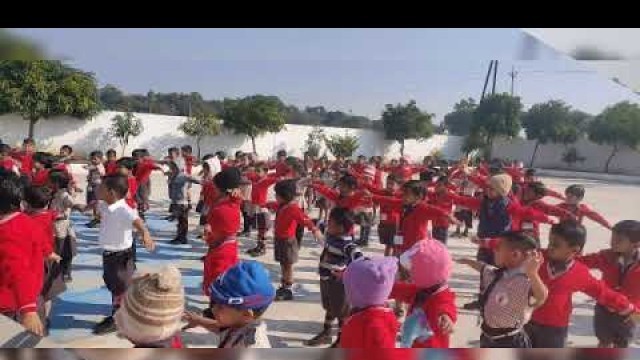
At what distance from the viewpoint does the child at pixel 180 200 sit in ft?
25.8

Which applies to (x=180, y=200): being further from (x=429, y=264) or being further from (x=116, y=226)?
(x=429, y=264)

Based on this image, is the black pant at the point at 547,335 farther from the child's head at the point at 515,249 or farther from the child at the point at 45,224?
the child at the point at 45,224

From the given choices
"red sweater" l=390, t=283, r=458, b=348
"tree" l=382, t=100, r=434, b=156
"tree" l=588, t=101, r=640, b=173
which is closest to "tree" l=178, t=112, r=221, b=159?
"tree" l=382, t=100, r=434, b=156

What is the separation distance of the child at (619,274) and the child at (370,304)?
1.75 meters

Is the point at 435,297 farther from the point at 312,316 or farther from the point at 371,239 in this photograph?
the point at 371,239

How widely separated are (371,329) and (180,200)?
613cm

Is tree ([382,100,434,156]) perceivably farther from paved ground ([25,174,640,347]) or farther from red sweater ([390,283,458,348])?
red sweater ([390,283,458,348])

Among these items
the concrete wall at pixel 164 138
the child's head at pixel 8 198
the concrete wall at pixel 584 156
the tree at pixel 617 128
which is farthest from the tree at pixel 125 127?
the tree at pixel 617 128

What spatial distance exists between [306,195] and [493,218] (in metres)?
6.97

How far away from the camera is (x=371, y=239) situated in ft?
30.9

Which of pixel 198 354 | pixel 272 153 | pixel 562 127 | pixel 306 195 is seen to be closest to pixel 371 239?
pixel 306 195

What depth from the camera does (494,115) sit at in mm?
29703

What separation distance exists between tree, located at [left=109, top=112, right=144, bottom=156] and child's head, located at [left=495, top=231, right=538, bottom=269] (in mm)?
21114

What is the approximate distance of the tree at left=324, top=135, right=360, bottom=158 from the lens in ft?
91.6
